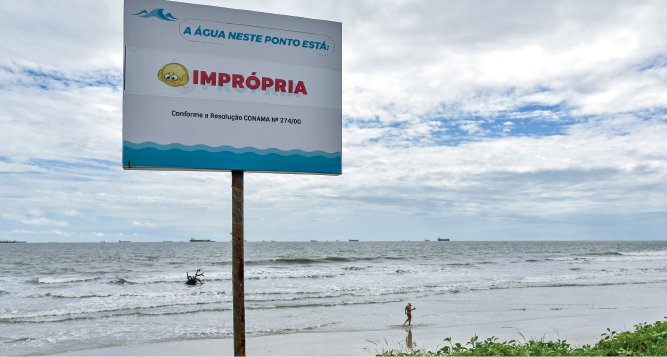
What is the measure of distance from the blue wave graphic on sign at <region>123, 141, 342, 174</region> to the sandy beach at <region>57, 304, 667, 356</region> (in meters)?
6.89

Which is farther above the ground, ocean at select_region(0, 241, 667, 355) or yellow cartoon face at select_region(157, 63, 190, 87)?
yellow cartoon face at select_region(157, 63, 190, 87)

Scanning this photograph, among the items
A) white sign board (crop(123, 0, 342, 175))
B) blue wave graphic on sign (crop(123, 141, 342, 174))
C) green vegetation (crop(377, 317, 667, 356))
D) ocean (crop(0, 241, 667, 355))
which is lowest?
ocean (crop(0, 241, 667, 355))

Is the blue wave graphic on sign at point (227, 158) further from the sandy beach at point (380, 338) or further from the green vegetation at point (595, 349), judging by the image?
the sandy beach at point (380, 338)

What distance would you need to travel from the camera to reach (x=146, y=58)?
5.08 m

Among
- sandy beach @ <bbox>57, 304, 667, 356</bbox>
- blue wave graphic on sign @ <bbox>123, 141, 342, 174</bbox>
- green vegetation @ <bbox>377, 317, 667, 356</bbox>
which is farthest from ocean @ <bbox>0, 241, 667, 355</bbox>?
blue wave graphic on sign @ <bbox>123, 141, 342, 174</bbox>

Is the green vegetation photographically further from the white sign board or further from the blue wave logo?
the blue wave logo

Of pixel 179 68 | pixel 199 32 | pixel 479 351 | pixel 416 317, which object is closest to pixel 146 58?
pixel 179 68

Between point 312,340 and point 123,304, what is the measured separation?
1217 cm

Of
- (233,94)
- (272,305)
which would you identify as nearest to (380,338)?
(272,305)

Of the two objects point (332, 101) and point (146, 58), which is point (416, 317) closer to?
point (332, 101)

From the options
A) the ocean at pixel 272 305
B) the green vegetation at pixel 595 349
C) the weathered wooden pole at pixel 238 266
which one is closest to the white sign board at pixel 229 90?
the weathered wooden pole at pixel 238 266

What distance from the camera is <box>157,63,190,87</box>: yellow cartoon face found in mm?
5113

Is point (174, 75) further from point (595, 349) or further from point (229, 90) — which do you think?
point (595, 349)

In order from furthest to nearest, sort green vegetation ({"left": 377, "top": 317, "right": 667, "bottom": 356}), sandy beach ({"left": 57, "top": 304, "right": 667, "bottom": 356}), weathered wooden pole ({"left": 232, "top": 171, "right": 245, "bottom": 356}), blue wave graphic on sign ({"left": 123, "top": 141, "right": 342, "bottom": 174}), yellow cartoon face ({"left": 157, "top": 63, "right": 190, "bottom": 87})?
sandy beach ({"left": 57, "top": 304, "right": 667, "bottom": 356}) < green vegetation ({"left": 377, "top": 317, "right": 667, "bottom": 356}) < weathered wooden pole ({"left": 232, "top": 171, "right": 245, "bottom": 356}) < yellow cartoon face ({"left": 157, "top": 63, "right": 190, "bottom": 87}) < blue wave graphic on sign ({"left": 123, "top": 141, "right": 342, "bottom": 174})
